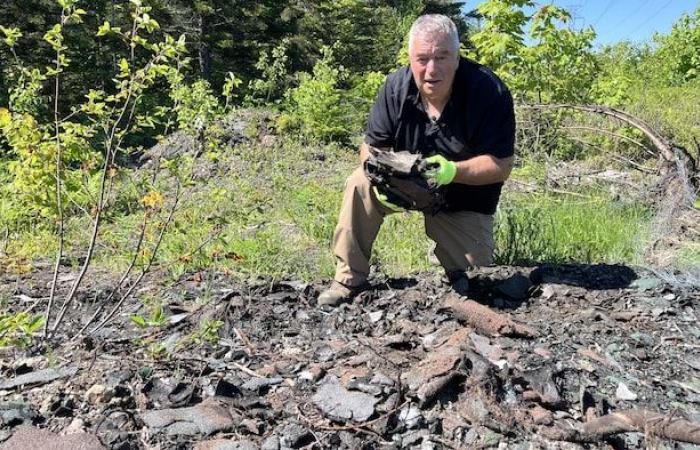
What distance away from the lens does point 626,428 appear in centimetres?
198

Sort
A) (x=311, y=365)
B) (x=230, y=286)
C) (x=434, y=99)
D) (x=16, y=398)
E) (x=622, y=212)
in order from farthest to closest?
(x=622, y=212) → (x=230, y=286) → (x=434, y=99) → (x=311, y=365) → (x=16, y=398)

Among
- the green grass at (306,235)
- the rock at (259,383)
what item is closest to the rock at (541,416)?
the rock at (259,383)

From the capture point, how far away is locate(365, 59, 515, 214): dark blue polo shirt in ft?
10.0

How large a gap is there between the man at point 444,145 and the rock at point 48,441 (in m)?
1.40

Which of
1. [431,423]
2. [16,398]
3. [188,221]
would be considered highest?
[431,423]

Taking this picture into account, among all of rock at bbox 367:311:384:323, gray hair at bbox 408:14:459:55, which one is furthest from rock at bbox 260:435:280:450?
gray hair at bbox 408:14:459:55

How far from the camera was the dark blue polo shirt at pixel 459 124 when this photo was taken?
10.0 ft

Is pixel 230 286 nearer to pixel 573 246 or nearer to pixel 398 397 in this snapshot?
pixel 398 397

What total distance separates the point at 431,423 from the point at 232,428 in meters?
0.63

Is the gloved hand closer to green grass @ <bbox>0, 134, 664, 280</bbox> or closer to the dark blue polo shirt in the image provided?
the dark blue polo shirt

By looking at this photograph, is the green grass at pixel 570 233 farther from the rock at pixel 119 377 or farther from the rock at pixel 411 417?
the rock at pixel 119 377

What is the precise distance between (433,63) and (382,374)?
4.98 ft

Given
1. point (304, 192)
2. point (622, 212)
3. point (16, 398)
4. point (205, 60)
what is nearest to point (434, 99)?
point (16, 398)

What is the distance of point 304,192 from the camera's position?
5.91 m
